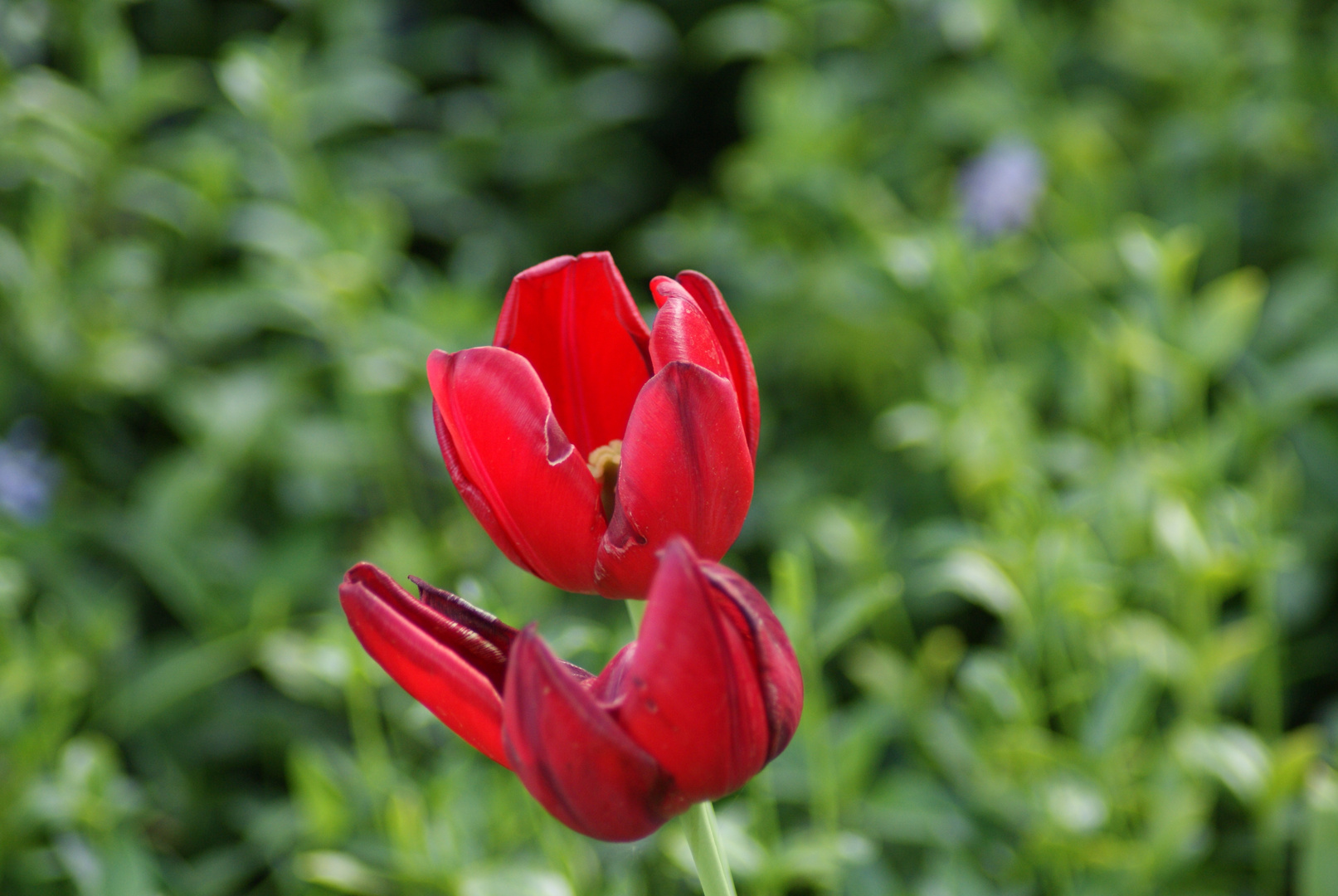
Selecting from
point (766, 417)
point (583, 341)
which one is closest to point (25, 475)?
point (766, 417)

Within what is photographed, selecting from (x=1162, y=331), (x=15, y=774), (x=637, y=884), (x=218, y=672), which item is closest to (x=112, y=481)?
(x=218, y=672)

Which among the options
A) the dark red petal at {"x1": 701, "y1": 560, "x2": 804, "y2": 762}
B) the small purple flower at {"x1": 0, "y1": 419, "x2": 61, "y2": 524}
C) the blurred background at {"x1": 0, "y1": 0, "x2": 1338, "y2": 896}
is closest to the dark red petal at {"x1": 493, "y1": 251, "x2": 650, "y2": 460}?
the dark red petal at {"x1": 701, "y1": 560, "x2": 804, "y2": 762}

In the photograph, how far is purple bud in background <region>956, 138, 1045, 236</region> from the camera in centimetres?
133

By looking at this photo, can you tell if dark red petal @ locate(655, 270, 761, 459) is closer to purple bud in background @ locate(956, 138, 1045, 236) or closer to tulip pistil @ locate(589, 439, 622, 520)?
tulip pistil @ locate(589, 439, 622, 520)

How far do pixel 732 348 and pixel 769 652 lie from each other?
0.43 feet

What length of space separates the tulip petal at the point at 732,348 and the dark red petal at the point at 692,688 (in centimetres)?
10

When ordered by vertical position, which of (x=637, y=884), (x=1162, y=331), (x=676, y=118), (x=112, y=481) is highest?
(x=676, y=118)

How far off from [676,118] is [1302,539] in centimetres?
116

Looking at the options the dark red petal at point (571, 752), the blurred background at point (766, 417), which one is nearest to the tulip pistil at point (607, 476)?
the dark red petal at point (571, 752)

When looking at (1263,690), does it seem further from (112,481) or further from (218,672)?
(112,481)

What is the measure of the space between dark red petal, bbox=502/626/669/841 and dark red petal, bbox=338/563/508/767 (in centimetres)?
1

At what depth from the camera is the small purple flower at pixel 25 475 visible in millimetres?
1174

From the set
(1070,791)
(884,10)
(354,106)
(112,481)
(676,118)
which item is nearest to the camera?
(1070,791)

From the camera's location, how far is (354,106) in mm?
1458
